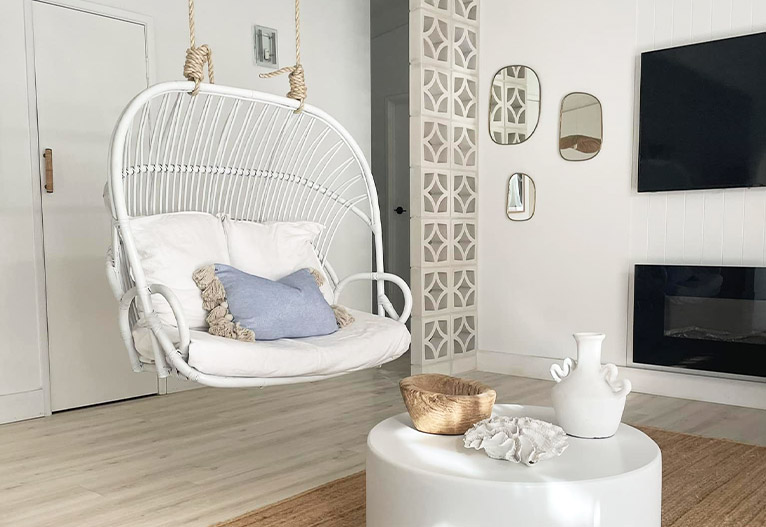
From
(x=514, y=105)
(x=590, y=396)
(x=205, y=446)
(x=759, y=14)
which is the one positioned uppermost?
(x=759, y=14)

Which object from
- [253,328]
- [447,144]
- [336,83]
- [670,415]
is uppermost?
[336,83]

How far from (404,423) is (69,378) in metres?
2.30

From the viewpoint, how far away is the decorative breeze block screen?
13.9 feet

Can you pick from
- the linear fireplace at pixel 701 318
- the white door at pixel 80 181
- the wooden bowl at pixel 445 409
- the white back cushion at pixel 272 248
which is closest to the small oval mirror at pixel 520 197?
the linear fireplace at pixel 701 318

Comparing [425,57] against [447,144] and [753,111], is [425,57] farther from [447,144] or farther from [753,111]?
[753,111]

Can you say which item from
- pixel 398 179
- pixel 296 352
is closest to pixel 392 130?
pixel 398 179

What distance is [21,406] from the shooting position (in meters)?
3.44

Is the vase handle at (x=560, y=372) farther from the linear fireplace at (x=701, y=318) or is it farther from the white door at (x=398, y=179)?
the white door at (x=398, y=179)

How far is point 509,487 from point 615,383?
0.50m

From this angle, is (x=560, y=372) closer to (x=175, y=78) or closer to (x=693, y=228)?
(x=693, y=228)

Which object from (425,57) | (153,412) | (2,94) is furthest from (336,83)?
(153,412)

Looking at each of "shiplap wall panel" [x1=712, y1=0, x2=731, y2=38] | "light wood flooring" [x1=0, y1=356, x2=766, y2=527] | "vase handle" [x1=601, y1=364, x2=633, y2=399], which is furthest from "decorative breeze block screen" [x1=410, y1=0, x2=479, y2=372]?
"vase handle" [x1=601, y1=364, x2=633, y2=399]

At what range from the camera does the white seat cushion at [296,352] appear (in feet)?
7.14

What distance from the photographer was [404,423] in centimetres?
201
